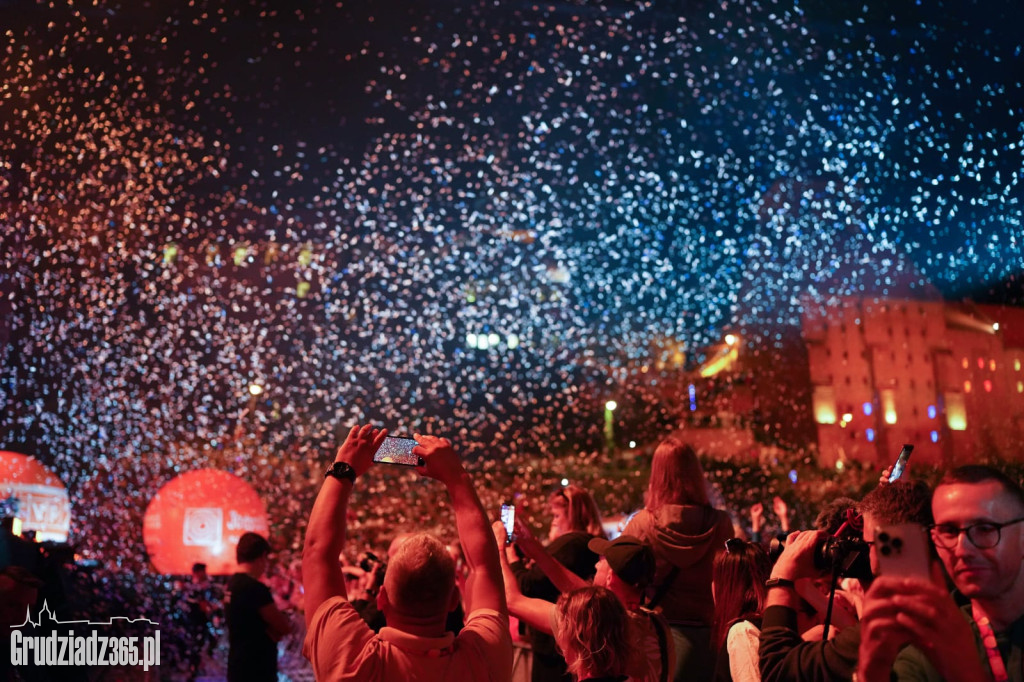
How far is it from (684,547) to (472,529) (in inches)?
53.1

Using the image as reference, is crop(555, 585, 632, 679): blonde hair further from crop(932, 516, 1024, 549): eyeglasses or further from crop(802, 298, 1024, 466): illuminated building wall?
crop(802, 298, 1024, 466): illuminated building wall

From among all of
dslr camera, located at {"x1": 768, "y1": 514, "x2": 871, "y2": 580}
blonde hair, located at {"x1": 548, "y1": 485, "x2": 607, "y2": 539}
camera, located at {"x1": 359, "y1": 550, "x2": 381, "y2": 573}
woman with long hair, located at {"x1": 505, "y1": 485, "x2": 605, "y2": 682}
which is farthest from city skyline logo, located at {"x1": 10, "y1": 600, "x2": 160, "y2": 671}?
dslr camera, located at {"x1": 768, "y1": 514, "x2": 871, "y2": 580}

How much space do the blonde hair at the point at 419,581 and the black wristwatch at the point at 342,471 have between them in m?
0.20

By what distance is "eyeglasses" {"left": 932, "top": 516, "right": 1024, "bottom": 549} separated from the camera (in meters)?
1.27

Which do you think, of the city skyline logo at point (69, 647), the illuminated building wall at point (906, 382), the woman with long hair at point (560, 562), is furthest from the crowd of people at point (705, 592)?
the illuminated building wall at point (906, 382)

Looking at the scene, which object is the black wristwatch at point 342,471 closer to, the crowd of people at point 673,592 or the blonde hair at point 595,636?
the crowd of people at point 673,592

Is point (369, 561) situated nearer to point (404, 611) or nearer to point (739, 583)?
point (739, 583)

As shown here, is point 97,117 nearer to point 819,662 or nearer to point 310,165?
point 310,165

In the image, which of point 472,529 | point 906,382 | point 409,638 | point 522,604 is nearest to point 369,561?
point 522,604

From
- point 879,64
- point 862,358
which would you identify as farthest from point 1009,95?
point 862,358

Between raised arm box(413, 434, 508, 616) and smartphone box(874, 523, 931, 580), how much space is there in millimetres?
978

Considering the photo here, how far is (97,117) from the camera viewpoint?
808 centimetres

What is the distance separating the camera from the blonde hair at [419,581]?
1.71 m

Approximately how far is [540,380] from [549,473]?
990mm
